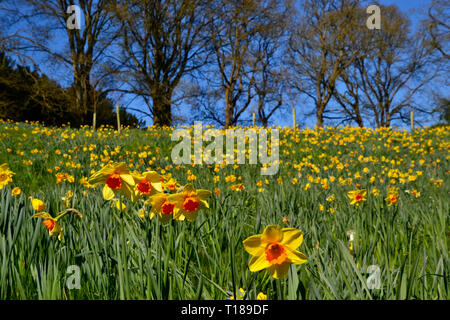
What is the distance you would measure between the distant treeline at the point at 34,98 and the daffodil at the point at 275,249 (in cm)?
1591

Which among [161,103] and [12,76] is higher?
[12,76]

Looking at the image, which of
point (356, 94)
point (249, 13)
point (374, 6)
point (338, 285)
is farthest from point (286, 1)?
point (338, 285)

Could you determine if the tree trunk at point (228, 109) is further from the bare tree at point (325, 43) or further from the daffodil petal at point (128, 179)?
the daffodil petal at point (128, 179)

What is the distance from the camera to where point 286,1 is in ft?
72.4

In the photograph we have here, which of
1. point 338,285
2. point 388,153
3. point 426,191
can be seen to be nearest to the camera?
point 338,285

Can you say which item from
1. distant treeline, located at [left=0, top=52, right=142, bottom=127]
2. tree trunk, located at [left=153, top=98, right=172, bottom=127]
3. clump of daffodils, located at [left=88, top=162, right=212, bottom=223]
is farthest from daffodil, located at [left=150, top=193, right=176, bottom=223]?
tree trunk, located at [left=153, top=98, right=172, bottom=127]

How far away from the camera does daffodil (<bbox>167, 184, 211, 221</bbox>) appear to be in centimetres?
101

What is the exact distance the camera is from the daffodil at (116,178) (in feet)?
3.35

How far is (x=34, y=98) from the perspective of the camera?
52.1 feet

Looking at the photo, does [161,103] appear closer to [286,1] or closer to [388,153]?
[286,1]

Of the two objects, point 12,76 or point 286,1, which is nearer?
point 12,76

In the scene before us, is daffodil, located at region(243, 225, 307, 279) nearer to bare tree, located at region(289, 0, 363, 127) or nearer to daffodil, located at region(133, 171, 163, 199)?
daffodil, located at region(133, 171, 163, 199)

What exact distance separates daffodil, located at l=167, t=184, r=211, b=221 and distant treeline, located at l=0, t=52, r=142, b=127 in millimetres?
15559
